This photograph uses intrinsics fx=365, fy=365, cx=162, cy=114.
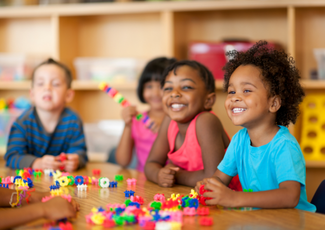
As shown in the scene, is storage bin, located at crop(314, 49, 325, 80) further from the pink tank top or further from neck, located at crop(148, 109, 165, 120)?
the pink tank top

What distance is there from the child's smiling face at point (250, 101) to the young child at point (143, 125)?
83cm

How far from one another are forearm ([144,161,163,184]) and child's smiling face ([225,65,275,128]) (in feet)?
1.25

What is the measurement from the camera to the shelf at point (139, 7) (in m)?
2.24

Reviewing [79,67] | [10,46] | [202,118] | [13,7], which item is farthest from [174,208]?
[10,46]

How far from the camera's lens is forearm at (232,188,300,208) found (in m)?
0.91

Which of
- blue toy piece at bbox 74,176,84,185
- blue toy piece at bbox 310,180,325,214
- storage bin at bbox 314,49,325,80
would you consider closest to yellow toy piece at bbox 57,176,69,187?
blue toy piece at bbox 74,176,84,185

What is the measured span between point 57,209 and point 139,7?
1.87 meters

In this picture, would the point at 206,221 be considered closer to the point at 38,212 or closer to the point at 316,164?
the point at 38,212

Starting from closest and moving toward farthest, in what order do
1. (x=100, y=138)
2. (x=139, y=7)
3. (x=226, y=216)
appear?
(x=226, y=216), (x=139, y=7), (x=100, y=138)

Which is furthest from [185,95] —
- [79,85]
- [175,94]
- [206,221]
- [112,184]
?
[79,85]

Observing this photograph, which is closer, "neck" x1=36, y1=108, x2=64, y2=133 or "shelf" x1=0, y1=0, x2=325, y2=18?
"neck" x1=36, y1=108, x2=64, y2=133

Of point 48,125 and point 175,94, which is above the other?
point 175,94

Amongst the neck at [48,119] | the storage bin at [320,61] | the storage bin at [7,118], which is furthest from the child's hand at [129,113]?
the storage bin at [320,61]

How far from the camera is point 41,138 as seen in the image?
181 centimetres
